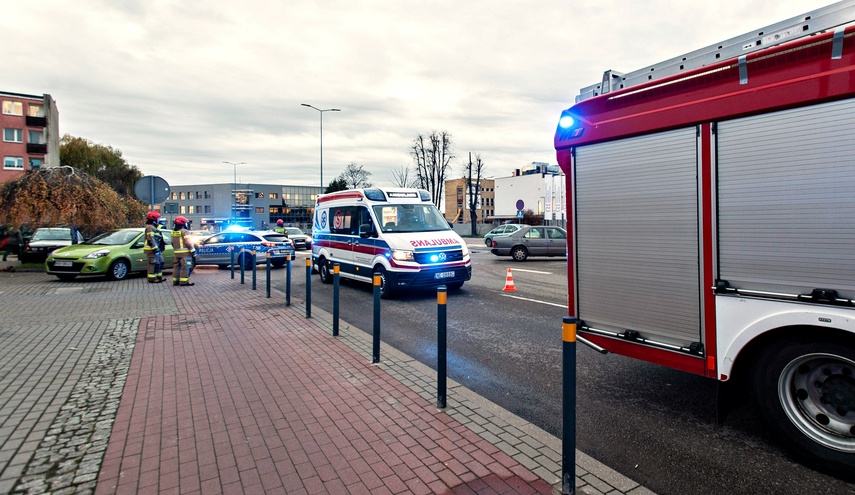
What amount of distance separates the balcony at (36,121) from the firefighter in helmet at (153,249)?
56092 mm

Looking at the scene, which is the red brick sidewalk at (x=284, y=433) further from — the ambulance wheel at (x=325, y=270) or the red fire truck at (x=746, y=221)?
the ambulance wheel at (x=325, y=270)

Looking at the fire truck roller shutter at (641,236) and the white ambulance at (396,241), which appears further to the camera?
the white ambulance at (396,241)

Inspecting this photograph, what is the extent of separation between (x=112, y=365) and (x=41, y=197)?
13489 mm

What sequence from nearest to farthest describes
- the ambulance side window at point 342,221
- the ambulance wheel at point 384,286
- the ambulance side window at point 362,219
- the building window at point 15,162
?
the ambulance wheel at point 384,286 < the ambulance side window at point 362,219 < the ambulance side window at point 342,221 < the building window at point 15,162

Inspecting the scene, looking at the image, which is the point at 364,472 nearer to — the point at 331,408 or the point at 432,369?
the point at 331,408

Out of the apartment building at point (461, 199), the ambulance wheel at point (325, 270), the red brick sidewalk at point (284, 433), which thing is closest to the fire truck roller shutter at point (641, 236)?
the red brick sidewalk at point (284, 433)

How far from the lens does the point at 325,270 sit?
1371cm

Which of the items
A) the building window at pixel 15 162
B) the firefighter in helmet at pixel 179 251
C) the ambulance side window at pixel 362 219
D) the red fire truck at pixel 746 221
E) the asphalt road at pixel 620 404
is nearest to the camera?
the red fire truck at pixel 746 221

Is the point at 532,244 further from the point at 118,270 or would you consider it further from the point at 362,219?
the point at 118,270

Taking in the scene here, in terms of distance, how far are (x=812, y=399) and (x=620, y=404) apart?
152 centimetres

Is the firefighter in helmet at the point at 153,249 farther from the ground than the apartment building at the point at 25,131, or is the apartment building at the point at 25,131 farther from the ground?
the apartment building at the point at 25,131

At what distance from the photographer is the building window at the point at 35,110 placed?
55.3m

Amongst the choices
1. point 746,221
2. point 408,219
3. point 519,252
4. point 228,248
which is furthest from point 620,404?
point 228,248

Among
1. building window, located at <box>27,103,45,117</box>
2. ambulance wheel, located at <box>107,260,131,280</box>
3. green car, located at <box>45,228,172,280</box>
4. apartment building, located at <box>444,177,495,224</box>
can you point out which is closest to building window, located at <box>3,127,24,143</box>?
building window, located at <box>27,103,45,117</box>
